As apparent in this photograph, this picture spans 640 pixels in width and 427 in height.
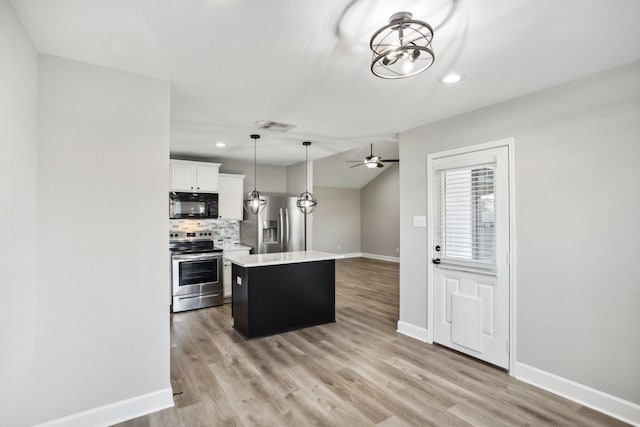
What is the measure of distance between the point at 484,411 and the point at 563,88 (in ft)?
8.64

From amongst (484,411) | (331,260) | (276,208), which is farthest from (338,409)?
(276,208)

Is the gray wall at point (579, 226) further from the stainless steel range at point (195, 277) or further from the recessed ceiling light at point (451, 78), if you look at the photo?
the stainless steel range at point (195, 277)

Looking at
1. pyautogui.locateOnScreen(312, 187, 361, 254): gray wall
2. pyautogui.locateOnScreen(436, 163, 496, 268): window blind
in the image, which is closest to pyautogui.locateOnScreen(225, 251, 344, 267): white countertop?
pyautogui.locateOnScreen(436, 163, 496, 268): window blind

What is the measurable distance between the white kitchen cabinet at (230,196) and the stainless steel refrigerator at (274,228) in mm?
315

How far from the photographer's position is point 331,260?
14.3 ft

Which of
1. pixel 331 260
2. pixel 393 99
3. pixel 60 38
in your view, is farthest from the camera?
pixel 331 260

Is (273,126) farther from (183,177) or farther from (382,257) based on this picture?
(382,257)

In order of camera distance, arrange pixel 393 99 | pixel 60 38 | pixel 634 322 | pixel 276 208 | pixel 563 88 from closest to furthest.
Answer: pixel 60 38 < pixel 634 322 < pixel 563 88 < pixel 393 99 < pixel 276 208

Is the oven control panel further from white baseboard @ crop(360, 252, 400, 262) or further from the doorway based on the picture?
white baseboard @ crop(360, 252, 400, 262)

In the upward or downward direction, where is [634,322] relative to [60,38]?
downward

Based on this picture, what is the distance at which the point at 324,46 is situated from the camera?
2.05 m

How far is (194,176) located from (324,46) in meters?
4.04

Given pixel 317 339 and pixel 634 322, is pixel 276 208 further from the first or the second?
pixel 634 322

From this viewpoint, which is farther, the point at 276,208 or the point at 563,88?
the point at 276,208
